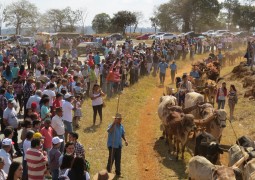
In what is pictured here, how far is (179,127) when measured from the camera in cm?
1433

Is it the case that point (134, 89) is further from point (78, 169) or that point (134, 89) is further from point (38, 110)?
point (78, 169)

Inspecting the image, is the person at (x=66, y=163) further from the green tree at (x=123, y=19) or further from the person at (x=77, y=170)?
the green tree at (x=123, y=19)

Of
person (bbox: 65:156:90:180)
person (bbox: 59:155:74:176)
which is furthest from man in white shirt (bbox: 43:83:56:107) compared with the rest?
person (bbox: 65:156:90:180)

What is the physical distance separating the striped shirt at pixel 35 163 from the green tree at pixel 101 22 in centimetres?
6492

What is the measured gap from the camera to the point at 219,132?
14.9 m

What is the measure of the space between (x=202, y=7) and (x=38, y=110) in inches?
2439

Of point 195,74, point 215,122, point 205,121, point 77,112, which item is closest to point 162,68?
point 195,74

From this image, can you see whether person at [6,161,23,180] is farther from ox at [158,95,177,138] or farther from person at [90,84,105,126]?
person at [90,84,105,126]

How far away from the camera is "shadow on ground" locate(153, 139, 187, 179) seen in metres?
13.4

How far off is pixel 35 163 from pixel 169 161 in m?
6.67

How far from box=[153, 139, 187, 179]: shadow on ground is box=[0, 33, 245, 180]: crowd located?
2.14 metres

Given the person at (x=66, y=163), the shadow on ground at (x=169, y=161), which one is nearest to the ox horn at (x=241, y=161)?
the shadow on ground at (x=169, y=161)

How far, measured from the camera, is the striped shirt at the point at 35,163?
28.5 feet

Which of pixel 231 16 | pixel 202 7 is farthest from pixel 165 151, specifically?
pixel 231 16
